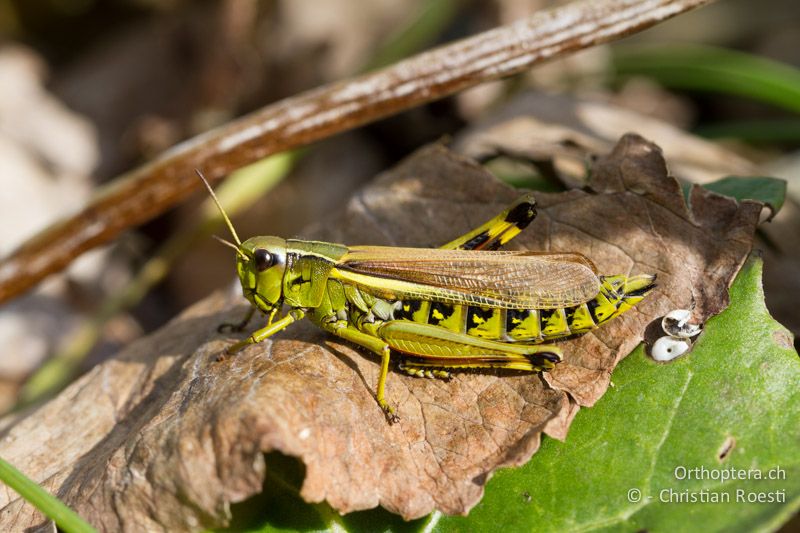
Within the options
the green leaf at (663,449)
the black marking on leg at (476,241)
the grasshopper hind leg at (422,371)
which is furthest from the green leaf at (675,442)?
the black marking on leg at (476,241)

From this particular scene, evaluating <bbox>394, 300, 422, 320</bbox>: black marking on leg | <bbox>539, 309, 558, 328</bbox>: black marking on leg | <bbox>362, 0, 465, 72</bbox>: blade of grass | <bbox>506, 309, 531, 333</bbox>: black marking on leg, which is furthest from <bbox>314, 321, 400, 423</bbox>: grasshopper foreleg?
<bbox>362, 0, 465, 72</bbox>: blade of grass

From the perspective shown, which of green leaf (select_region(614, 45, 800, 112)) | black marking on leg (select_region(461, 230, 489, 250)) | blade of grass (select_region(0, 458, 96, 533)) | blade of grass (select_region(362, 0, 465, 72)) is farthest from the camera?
blade of grass (select_region(362, 0, 465, 72))

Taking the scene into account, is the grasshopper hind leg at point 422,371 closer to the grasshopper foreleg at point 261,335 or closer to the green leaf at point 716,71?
the grasshopper foreleg at point 261,335

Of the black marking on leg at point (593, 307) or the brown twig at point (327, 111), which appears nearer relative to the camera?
the black marking on leg at point (593, 307)

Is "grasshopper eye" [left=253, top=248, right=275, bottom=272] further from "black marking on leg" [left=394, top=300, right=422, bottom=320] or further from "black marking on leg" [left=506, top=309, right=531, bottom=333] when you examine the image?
"black marking on leg" [left=506, top=309, right=531, bottom=333]

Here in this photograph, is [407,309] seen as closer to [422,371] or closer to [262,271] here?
[422,371]

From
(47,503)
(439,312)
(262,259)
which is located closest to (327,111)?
(262,259)
